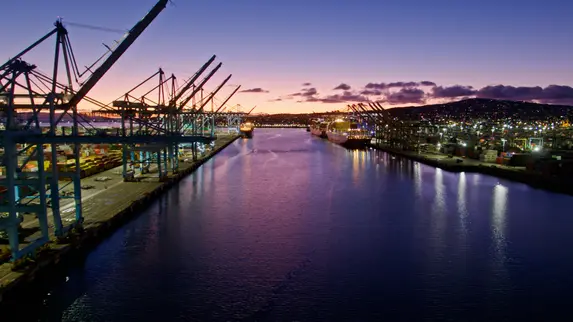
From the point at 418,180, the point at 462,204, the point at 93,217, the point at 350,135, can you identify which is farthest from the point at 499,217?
the point at 350,135

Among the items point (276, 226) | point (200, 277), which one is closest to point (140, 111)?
point (276, 226)

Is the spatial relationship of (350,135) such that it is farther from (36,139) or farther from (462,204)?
(36,139)

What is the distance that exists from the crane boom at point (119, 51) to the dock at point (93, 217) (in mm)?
3927

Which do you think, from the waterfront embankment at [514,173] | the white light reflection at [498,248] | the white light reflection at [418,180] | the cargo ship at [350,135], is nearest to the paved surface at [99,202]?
the white light reflection at [498,248]

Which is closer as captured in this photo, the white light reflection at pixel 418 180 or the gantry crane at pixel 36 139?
the gantry crane at pixel 36 139

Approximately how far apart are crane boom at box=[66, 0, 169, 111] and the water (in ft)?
15.8

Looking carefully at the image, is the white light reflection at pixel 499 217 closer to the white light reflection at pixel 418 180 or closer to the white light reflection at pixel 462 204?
the white light reflection at pixel 462 204

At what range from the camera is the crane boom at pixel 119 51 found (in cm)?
1478

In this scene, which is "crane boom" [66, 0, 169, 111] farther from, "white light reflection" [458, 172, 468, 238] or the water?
"white light reflection" [458, 172, 468, 238]

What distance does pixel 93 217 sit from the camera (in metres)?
15.8

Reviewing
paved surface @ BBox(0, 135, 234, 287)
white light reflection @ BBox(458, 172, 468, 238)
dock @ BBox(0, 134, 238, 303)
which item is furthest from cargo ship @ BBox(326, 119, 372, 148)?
paved surface @ BBox(0, 135, 234, 287)

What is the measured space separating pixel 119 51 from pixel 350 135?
6779cm

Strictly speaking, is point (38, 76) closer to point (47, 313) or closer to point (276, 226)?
point (47, 313)

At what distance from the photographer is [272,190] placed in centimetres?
2753
